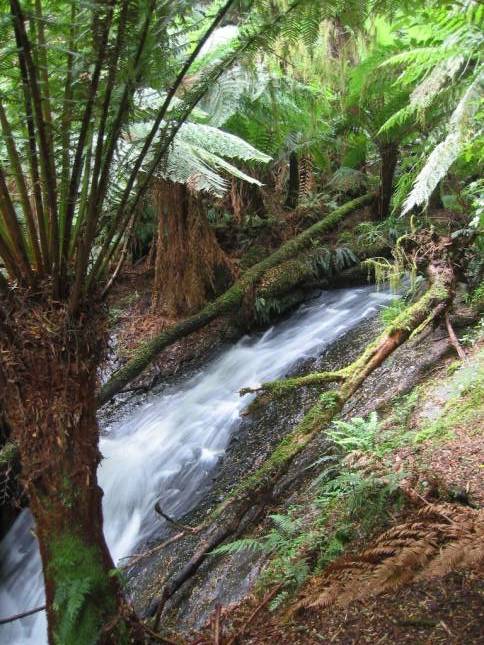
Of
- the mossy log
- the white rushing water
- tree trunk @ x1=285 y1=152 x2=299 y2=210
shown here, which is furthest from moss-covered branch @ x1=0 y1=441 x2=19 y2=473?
tree trunk @ x1=285 y1=152 x2=299 y2=210

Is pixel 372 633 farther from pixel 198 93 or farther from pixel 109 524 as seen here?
pixel 109 524

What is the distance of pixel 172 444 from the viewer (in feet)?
14.0

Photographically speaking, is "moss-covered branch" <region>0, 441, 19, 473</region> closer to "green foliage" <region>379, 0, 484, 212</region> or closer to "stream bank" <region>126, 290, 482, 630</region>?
"stream bank" <region>126, 290, 482, 630</region>

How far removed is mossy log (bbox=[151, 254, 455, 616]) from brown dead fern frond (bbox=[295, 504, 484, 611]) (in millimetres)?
759

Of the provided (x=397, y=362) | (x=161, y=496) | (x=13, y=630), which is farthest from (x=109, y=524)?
(x=397, y=362)

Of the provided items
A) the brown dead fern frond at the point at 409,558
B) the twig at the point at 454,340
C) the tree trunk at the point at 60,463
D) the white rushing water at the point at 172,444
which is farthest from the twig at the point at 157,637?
the twig at the point at 454,340

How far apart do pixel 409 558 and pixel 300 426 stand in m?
1.49

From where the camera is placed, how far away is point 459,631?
4.58 ft

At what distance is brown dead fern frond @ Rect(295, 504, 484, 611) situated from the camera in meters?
1.54

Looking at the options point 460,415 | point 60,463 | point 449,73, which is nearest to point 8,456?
point 60,463

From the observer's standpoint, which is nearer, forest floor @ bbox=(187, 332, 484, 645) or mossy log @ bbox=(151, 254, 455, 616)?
forest floor @ bbox=(187, 332, 484, 645)

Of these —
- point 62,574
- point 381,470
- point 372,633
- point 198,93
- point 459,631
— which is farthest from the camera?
point 381,470

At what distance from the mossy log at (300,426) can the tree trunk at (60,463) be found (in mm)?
294

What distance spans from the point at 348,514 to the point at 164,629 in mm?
1054
